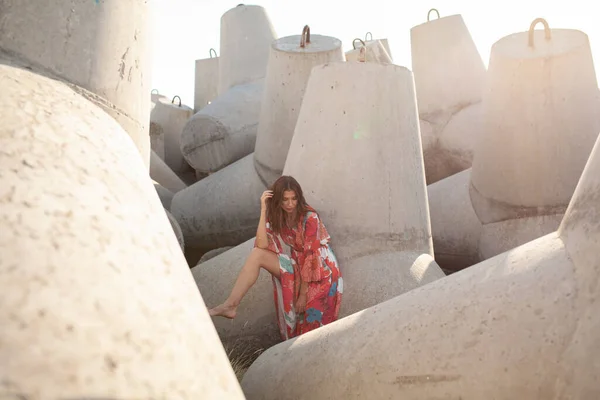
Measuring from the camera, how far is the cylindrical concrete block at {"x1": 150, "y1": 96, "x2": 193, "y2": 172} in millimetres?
6645

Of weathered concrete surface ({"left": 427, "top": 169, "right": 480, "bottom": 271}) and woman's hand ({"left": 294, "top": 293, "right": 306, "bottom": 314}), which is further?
weathered concrete surface ({"left": 427, "top": 169, "right": 480, "bottom": 271})

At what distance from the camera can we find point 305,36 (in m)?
4.12

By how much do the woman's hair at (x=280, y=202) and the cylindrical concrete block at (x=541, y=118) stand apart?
52.9 inches

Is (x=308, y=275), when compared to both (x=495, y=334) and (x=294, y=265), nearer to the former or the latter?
(x=294, y=265)

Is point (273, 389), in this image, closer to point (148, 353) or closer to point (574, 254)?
point (574, 254)

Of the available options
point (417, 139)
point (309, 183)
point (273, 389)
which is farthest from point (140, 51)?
point (417, 139)

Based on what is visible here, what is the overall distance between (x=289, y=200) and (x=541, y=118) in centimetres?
149

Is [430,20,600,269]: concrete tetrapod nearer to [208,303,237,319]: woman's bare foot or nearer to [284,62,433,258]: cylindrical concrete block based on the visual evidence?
[284,62,433,258]: cylindrical concrete block

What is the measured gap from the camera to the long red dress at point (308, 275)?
248 centimetres

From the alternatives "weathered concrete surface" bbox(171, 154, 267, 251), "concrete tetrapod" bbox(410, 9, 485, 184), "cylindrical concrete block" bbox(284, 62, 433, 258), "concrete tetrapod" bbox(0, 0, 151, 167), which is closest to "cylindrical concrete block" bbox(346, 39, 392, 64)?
"concrete tetrapod" bbox(410, 9, 485, 184)

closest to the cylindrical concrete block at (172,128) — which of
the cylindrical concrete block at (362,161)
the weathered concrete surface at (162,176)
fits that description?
the weathered concrete surface at (162,176)

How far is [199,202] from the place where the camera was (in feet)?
14.9

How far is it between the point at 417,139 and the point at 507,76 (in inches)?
30.6

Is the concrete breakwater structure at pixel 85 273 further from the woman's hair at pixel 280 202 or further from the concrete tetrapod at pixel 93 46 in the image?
the woman's hair at pixel 280 202
